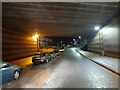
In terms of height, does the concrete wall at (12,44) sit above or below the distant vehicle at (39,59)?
above

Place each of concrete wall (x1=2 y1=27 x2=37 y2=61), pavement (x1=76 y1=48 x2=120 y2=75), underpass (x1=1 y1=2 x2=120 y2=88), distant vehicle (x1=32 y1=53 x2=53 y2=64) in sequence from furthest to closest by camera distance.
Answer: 1. distant vehicle (x1=32 y1=53 x2=53 y2=64)
2. concrete wall (x1=2 y1=27 x2=37 y2=61)
3. pavement (x1=76 y1=48 x2=120 y2=75)
4. underpass (x1=1 y1=2 x2=120 y2=88)

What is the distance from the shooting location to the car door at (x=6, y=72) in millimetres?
9750

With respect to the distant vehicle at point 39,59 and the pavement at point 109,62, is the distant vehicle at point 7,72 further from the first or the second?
the distant vehicle at point 39,59

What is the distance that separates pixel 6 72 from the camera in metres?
10.0

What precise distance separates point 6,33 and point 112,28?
1317 centimetres

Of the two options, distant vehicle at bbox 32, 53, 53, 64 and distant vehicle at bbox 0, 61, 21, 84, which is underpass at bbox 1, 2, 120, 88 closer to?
distant vehicle at bbox 0, 61, 21, 84

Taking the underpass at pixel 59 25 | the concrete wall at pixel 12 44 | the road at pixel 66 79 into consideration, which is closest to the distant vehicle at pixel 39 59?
the underpass at pixel 59 25

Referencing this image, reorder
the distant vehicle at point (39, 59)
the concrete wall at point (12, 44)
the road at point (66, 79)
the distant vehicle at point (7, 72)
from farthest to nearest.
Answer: the distant vehicle at point (39, 59) < the concrete wall at point (12, 44) < the distant vehicle at point (7, 72) < the road at point (66, 79)

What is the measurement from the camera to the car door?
975 cm

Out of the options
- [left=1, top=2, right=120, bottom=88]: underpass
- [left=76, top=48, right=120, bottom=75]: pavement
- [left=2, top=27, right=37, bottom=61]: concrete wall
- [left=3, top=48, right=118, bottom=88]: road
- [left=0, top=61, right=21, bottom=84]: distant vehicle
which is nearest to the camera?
[left=3, top=48, right=118, bottom=88]: road

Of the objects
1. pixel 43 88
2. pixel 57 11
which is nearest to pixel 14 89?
pixel 43 88

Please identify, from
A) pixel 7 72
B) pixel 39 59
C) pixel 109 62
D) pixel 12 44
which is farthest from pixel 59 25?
pixel 7 72

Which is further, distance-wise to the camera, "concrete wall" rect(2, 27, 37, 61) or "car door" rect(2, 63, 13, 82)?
"concrete wall" rect(2, 27, 37, 61)

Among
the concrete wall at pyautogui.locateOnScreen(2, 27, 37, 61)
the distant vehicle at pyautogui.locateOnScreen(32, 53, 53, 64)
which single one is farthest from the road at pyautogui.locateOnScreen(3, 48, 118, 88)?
the distant vehicle at pyautogui.locateOnScreen(32, 53, 53, 64)
